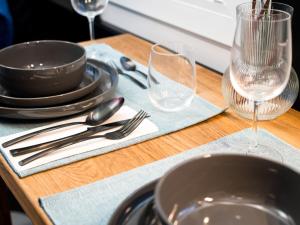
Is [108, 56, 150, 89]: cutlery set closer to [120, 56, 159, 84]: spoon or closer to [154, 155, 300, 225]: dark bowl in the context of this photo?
[120, 56, 159, 84]: spoon

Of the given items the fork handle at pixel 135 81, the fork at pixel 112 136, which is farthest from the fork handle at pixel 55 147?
the fork handle at pixel 135 81

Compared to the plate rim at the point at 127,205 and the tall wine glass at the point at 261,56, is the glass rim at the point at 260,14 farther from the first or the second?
the plate rim at the point at 127,205

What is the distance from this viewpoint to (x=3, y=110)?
2.89 feet

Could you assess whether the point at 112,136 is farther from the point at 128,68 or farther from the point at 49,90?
the point at 128,68

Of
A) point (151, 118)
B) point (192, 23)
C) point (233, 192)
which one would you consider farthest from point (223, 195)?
point (192, 23)

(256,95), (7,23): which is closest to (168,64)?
(256,95)

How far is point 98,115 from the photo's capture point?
0.89 meters

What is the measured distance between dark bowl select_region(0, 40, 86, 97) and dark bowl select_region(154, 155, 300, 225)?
16.8 inches

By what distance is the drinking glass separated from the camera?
3.08 feet

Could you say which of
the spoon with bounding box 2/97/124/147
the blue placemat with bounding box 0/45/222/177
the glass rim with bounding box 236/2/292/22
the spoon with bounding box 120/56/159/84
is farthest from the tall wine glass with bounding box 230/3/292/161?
the spoon with bounding box 120/56/159/84

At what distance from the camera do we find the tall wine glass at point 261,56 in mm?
741

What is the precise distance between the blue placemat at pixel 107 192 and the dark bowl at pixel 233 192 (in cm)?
4

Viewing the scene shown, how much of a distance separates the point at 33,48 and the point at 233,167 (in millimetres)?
623

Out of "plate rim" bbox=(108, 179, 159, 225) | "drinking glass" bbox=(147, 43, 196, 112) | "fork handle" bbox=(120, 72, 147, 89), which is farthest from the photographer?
"fork handle" bbox=(120, 72, 147, 89)
